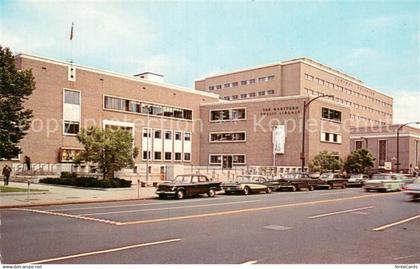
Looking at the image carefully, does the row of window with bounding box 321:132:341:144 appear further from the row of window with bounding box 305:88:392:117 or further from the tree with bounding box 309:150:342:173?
the row of window with bounding box 305:88:392:117

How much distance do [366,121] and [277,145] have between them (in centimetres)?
5906

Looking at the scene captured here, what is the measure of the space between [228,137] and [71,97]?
2644 centimetres

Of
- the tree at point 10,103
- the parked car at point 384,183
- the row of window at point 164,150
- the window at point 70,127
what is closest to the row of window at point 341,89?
the row of window at point 164,150

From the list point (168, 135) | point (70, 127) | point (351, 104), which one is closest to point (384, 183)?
point (70, 127)

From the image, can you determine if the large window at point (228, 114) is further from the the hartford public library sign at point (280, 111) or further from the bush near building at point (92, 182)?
the bush near building at point (92, 182)

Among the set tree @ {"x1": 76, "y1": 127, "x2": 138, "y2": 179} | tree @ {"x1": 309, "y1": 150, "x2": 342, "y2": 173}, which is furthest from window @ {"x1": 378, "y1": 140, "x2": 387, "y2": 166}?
tree @ {"x1": 76, "y1": 127, "x2": 138, "y2": 179}

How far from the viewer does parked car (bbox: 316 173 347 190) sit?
37259 millimetres

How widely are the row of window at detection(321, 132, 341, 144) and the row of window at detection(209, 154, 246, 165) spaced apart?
1218cm

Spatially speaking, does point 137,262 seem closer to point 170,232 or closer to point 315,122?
point 170,232

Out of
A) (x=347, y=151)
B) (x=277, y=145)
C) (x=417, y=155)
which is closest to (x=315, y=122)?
(x=277, y=145)

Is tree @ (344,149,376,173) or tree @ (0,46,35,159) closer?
tree @ (0,46,35,159)

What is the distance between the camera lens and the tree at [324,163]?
5678 centimetres

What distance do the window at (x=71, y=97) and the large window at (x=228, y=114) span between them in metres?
24.2

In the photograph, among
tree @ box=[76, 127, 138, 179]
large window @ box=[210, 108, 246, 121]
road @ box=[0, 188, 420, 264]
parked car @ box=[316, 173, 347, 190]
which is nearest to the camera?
road @ box=[0, 188, 420, 264]
